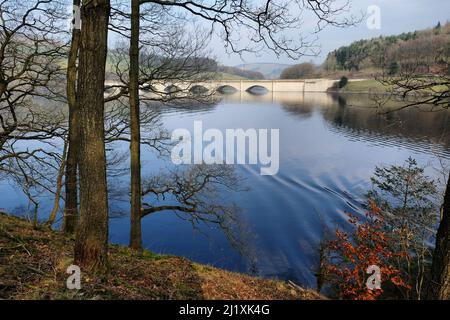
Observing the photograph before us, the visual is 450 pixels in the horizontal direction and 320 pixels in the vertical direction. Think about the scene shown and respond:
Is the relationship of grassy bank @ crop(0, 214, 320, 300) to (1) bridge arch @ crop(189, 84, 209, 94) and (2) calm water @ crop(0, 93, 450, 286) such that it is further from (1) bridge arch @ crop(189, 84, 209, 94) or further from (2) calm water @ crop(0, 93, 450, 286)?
(1) bridge arch @ crop(189, 84, 209, 94)

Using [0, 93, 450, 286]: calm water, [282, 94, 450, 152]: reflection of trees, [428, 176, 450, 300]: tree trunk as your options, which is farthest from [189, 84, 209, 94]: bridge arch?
[282, 94, 450, 152]: reflection of trees

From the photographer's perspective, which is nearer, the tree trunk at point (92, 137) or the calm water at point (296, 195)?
the tree trunk at point (92, 137)

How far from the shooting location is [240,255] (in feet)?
50.1

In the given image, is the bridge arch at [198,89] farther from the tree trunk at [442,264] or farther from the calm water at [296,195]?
the tree trunk at [442,264]

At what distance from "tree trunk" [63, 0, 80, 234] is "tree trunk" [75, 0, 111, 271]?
3.91m

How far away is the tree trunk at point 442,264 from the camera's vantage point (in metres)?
4.97

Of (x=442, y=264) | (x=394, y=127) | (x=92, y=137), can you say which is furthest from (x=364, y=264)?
(x=394, y=127)

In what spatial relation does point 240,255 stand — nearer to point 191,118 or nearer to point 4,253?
point 4,253

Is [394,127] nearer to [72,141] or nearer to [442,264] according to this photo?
[442,264]

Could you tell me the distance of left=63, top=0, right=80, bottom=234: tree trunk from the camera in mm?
7879

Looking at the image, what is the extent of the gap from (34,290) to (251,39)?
20.5ft

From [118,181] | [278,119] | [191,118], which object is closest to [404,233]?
[118,181]

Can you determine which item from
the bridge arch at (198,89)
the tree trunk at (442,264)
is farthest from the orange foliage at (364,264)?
the bridge arch at (198,89)

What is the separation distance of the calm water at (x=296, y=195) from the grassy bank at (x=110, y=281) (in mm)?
4556
